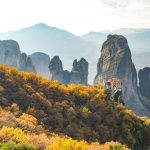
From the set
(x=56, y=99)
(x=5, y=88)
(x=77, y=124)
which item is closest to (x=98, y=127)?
(x=77, y=124)

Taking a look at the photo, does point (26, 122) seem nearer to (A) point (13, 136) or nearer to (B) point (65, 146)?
(A) point (13, 136)

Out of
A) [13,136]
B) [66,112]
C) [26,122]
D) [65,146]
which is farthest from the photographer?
[66,112]

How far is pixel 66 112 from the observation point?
3310 inches

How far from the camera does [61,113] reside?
8288cm

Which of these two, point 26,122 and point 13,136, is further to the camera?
point 26,122

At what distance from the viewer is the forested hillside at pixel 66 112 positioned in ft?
251

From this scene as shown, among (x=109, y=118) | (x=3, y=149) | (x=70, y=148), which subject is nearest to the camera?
(x=3, y=149)

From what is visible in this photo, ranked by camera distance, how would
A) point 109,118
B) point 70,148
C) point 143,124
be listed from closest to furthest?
point 70,148 < point 109,118 < point 143,124

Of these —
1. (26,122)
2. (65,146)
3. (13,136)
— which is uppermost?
(26,122)

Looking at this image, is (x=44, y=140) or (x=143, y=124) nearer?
(x=44, y=140)

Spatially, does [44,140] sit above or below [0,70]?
below

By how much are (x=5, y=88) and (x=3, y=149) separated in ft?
130

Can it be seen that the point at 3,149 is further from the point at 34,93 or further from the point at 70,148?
the point at 34,93

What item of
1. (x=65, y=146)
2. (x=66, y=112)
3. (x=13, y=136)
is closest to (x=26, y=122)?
(x=13, y=136)
